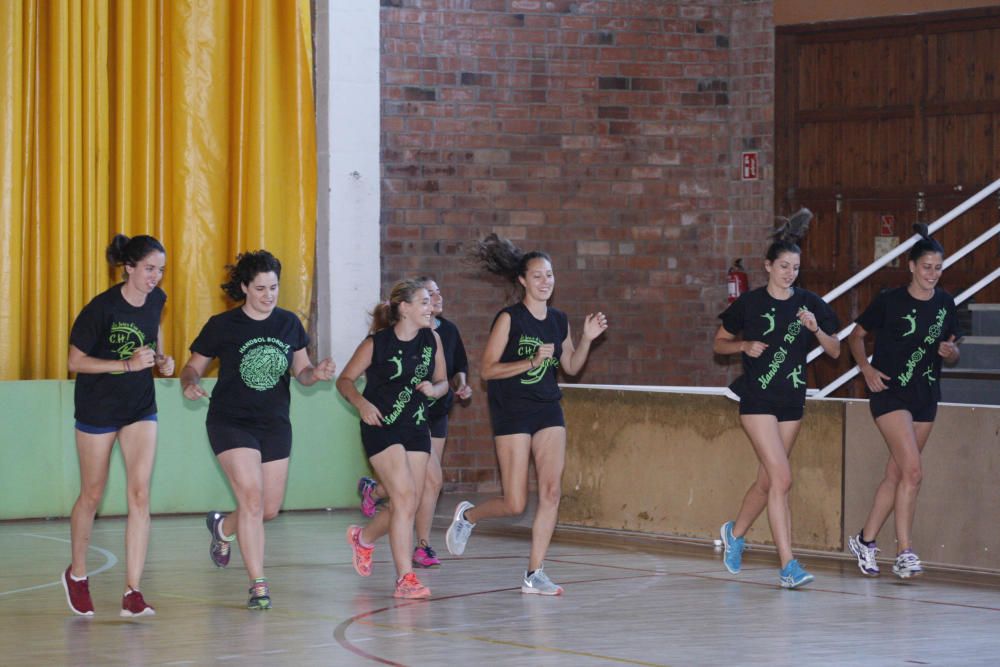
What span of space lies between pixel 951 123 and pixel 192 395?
8.52 meters

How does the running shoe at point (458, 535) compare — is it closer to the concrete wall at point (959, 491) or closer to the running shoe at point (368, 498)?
the running shoe at point (368, 498)

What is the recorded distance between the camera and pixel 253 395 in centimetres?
800

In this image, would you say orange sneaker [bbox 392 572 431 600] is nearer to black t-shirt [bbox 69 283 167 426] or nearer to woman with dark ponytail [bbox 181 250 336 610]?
woman with dark ponytail [bbox 181 250 336 610]

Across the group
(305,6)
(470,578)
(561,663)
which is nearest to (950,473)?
(470,578)

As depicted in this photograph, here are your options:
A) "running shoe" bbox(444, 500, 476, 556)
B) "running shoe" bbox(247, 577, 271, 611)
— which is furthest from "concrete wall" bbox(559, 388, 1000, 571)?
"running shoe" bbox(247, 577, 271, 611)

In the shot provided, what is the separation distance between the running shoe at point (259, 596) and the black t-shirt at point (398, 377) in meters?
1.09

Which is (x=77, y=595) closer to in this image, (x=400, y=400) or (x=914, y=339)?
(x=400, y=400)

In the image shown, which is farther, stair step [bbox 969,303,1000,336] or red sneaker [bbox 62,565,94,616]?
stair step [bbox 969,303,1000,336]

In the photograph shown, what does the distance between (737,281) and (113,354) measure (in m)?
7.63

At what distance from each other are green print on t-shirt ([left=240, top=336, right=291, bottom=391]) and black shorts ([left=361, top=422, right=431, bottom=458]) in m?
0.55

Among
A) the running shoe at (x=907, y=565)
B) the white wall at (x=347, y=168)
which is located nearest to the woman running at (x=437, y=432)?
the running shoe at (x=907, y=565)

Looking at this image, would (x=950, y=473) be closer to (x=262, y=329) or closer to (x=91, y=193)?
(x=262, y=329)

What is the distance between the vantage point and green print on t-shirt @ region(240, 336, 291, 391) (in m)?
8.02

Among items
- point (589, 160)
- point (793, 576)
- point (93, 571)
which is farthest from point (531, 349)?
point (589, 160)
